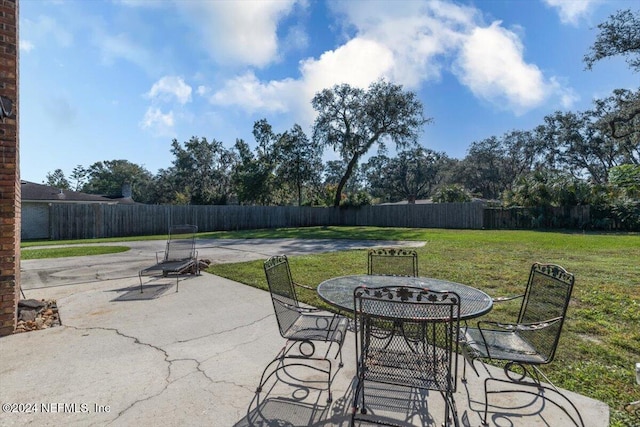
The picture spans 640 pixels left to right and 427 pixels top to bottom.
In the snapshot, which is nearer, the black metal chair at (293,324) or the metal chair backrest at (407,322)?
the metal chair backrest at (407,322)

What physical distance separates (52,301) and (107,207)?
14465 millimetres

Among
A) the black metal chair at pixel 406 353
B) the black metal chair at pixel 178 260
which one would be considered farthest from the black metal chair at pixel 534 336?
the black metal chair at pixel 178 260

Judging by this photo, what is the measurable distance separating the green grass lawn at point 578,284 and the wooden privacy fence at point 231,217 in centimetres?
996

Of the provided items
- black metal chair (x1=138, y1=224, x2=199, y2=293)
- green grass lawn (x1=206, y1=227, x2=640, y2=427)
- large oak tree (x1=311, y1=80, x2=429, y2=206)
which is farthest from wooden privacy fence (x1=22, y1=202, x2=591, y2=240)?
black metal chair (x1=138, y1=224, x2=199, y2=293)

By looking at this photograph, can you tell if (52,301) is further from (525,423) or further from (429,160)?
(429,160)

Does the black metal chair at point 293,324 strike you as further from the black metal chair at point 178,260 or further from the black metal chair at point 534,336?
the black metal chair at point 178,260

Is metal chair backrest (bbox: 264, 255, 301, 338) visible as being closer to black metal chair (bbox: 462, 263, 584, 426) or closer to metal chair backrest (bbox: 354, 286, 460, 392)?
metal chair backrest (bbox: 354, 286, 460, 392)

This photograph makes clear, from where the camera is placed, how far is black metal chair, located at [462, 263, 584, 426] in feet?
6.21

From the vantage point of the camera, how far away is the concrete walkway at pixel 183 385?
1927 mm

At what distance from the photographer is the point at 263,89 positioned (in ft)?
45.5

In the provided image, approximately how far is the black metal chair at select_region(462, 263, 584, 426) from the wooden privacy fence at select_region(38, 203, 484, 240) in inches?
715

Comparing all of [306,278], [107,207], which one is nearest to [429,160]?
[107,207]

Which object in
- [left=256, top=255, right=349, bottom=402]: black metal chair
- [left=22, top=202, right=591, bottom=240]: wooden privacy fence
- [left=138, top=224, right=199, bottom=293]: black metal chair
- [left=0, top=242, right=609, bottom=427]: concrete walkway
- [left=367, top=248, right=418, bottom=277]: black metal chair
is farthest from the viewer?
[left=22, top=202, right=591, bottom=240]: wooden privacy fence

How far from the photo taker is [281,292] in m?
2.55
